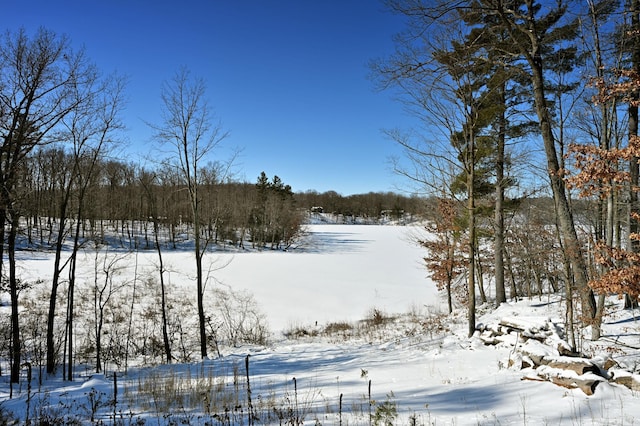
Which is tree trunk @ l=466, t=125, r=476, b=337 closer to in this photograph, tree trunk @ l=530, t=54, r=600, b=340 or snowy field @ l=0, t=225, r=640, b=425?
snowy field @ l=0, t=225, r=640, b=425

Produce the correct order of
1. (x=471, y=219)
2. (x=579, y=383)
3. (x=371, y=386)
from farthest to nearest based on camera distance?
(x=471, y=219)
(x=371, y=386)
(x=579, y=383)

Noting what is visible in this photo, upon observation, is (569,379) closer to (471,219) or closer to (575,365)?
(575,365)

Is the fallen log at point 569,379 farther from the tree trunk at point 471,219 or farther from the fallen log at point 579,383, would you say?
the tree trunk at point 471,219

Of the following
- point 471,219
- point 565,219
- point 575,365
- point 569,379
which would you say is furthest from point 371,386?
point 565,219

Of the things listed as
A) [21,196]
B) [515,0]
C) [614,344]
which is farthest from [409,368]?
[21,196]

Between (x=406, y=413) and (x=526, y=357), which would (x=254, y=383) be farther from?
(x=526, y=357)

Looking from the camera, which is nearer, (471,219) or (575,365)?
(575,365)

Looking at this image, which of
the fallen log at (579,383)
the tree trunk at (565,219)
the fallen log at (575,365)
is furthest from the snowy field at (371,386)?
the tree trunk at (565,219)

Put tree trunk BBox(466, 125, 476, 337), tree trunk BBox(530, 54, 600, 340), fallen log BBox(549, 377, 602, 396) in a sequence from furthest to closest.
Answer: tree trunk BBox(466, 125, 476, 337) < tree trunk BBox(530, 54, 600, 340) < fallen log BBox(549, 377, 602, 396)

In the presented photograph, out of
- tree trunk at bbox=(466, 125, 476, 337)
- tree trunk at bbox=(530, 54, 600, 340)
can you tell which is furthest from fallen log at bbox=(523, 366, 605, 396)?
tree trunk at bbox=(466, 125, 476, 337)

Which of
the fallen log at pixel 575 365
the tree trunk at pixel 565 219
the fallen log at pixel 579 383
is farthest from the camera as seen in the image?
the tree trunk at pixel 565 219

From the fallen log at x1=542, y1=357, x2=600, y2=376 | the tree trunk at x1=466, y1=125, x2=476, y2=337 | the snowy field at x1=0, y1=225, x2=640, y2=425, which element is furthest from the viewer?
the tree trunk at x1=466, y1=125, x2=476, y2=337

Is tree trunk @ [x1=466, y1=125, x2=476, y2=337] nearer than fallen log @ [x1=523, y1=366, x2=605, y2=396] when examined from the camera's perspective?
No

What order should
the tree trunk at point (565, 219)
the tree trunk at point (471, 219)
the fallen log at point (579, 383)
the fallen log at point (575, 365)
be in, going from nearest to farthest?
the fallen log at point (579, 383), the fallen log at point (575, 365), the tree trunk at point (565, 219), the tree trunk at point (471, 219)
